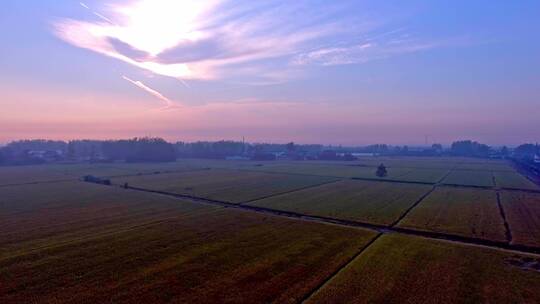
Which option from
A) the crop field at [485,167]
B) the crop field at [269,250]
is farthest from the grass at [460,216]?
the crop field at [485,167]

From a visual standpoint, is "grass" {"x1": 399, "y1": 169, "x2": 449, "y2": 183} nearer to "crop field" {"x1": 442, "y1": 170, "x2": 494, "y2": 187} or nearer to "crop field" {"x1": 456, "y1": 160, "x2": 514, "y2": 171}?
"crop field" {"x1": 442, "y1": 170, "x2": 494, "y2": 187}

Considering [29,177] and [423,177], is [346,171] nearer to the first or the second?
[423,177]

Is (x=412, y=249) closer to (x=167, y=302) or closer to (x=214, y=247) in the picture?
(x=214, y=247)

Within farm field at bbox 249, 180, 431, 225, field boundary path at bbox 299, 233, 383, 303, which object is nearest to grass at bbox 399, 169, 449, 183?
farm field at bbox 249, 180, 431, 225

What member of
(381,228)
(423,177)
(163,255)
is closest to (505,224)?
(381,228)

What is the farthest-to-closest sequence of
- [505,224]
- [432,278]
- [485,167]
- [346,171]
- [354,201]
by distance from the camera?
[485,167] → [346,171] → [354,201] → [505,224] → [432,278]

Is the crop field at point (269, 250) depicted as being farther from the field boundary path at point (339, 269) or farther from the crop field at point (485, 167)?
the crop field at point (485, 167)
